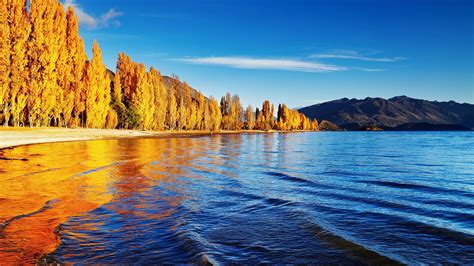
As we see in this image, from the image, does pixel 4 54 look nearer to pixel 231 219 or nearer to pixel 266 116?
pixel 231 219

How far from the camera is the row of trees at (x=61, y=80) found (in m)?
43.8

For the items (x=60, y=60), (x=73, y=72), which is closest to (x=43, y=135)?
(x=60, y=60)

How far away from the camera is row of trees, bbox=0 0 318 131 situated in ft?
144

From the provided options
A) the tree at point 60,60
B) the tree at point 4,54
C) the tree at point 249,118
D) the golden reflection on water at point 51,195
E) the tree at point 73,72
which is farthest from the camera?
the tree at point 249,118

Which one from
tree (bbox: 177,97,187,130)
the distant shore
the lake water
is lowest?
the lake water

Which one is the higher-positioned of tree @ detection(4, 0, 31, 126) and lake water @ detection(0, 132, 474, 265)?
tree @ detection(4, 0, 31, 126)

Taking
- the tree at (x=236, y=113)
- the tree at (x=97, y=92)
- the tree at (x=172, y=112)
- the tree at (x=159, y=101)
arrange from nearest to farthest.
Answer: the tree at (x=97, y=92)
the tree at (x=159, y=101)
the tree at (x=172, y=112)
the tree at (x=236, y=113)

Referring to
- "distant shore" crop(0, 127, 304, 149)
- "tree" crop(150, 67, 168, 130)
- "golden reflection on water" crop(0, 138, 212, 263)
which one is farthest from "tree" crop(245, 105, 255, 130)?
"golden reflection on water" crop(0, 138, 212, 263)

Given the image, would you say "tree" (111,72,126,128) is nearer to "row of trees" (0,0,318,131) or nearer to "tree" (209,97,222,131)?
"row of trees" (0,0,318,131)

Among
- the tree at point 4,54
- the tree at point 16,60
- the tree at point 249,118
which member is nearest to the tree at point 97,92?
the tree at point 16,60

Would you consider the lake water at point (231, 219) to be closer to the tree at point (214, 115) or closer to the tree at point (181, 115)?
the tree at point (181, 115)

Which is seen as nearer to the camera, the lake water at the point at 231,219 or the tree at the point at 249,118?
the lake water at the point at 231,219

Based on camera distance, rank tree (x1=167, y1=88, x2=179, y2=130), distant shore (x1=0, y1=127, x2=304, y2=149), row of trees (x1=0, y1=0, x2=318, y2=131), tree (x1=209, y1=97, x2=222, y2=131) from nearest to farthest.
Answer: distant shore (x1=0, y1=127, x2=304, y2=149) → row of trees (x1=0, y1=0, x2=318, y2=131) → tree (x1=167, y1=88, x2=179, y2=130) → tree (x1=209, y1=97, x2=222, y2=131)

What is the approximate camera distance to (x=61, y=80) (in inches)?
2077
